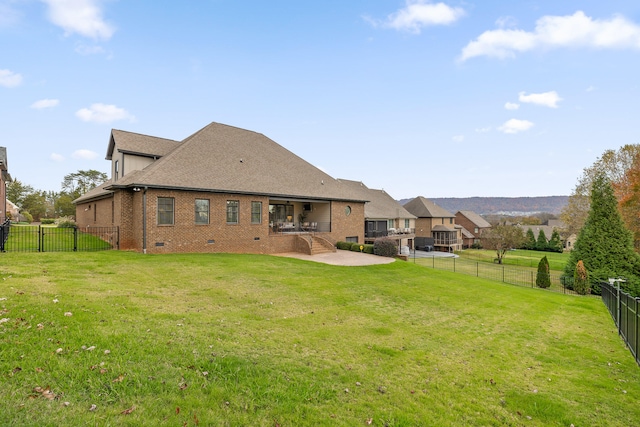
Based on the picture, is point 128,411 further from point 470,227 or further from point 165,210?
point 470,227

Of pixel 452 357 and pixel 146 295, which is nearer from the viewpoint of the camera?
pixel 452 357

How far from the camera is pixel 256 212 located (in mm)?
19875

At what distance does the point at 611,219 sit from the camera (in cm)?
→ 1978

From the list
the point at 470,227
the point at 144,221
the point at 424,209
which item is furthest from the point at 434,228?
the point at 144,221

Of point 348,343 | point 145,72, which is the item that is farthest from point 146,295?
point 145,72

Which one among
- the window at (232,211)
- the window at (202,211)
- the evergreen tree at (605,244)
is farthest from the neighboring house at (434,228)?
the window at (202,211)

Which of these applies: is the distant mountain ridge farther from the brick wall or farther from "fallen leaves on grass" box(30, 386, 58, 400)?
"fallen leaves on grass" box(30, 386, 58, 400)

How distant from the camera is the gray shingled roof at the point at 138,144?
64.0ft

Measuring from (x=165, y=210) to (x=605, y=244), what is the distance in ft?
89.0

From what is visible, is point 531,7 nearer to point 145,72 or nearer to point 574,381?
point 574,381

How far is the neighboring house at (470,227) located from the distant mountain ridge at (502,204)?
3547 inches

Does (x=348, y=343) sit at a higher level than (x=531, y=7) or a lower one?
lower

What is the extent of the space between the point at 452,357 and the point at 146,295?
299 inches

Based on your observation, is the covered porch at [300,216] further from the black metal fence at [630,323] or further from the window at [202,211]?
the black metal fence at [630,323]
